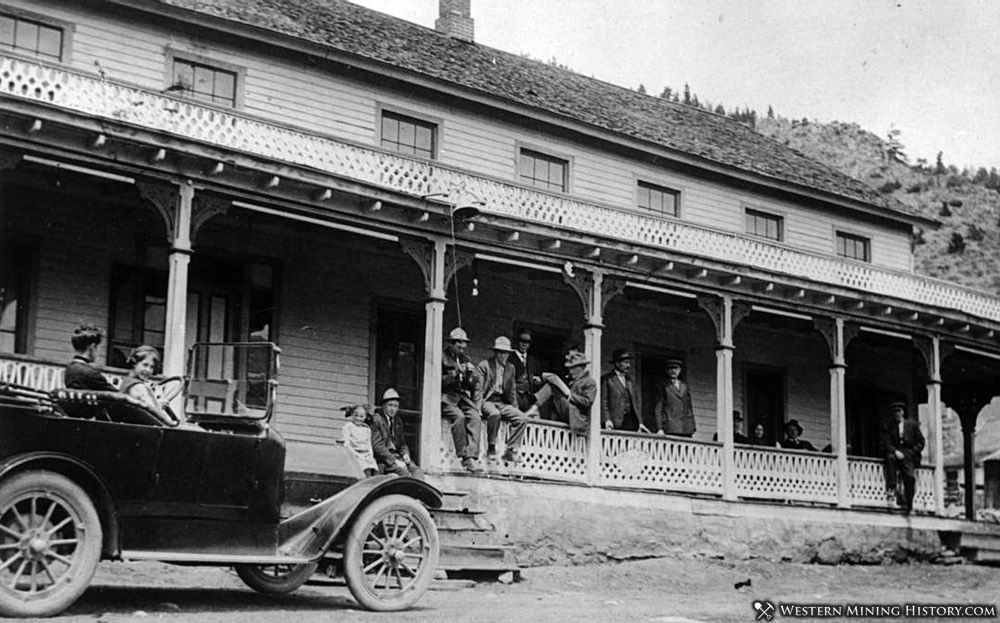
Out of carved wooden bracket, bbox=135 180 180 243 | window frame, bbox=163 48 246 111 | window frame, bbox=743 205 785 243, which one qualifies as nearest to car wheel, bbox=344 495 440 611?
carved wooden bracket, bbox=135 180 180 243

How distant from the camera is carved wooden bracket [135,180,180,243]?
14.0 m

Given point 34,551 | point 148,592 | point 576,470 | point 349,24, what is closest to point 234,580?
point 148,592

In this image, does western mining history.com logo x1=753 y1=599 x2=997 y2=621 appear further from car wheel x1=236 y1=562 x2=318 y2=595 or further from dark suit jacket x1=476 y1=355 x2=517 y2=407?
dark suit jacket x1=476 y1=355 x2=517 y2=407

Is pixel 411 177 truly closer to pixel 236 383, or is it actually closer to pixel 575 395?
pixel 575 395

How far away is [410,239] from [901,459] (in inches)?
374

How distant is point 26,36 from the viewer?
1659 cm

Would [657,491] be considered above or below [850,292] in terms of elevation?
below

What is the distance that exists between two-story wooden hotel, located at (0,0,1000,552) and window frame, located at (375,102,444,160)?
4 centimetres

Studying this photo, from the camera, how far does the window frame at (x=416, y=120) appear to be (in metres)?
19.8

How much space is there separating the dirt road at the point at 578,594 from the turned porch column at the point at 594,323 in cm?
166

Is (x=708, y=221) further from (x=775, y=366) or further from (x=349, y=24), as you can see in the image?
(x=349, y=24)

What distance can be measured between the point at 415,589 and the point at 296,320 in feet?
29.6

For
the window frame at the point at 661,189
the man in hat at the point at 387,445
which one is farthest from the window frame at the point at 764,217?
the man in hat at the point at 387,445

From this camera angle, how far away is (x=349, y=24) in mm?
21266
